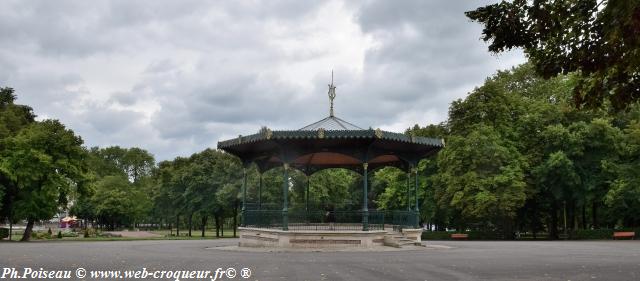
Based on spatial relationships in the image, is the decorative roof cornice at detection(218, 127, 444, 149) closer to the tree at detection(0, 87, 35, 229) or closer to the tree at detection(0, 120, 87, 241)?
the tree at detection(0, 120, 87, 241)

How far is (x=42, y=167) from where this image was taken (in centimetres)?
3516

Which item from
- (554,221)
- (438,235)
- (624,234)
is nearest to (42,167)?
(438,235)

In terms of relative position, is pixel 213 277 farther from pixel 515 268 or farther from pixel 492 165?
pixel 492 165

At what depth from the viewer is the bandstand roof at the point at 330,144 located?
22.1m

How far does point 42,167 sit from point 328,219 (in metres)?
20.6

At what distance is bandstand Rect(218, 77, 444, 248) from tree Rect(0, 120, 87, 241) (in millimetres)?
16095

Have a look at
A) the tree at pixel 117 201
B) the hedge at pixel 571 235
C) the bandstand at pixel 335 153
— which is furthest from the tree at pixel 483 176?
the tree at pixel 117 201

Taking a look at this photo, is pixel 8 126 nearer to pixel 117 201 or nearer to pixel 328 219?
pixel 328 219

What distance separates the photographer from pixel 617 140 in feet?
133

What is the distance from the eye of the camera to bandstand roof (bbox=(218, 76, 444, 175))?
2212 centimetres

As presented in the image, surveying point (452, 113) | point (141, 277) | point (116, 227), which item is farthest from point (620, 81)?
point (116, 227)

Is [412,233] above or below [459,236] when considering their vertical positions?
above

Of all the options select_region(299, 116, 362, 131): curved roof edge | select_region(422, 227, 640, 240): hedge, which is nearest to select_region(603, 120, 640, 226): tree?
select_region(422, 227, 640, 240): hedge

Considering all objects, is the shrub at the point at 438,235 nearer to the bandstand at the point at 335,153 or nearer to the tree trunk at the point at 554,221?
the tree trunk at the point at 554,221
